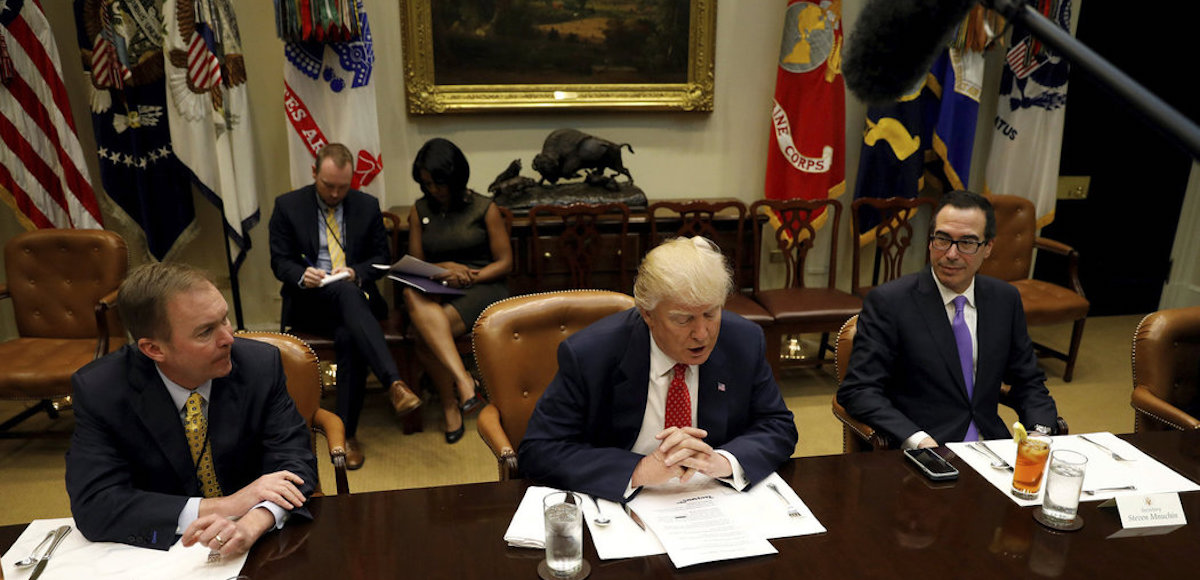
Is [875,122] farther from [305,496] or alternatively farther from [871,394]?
[305,496]

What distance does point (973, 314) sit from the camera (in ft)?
7.90

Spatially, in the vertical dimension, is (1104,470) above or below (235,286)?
above

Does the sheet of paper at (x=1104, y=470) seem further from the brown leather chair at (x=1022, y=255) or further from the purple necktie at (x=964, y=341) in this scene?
the brown leather chair at (x=1022, y=255)

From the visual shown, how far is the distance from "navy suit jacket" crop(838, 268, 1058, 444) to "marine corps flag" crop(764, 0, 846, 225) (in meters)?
2.50

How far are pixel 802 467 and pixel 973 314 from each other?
101 cm

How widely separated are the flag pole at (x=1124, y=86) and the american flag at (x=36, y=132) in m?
4.77

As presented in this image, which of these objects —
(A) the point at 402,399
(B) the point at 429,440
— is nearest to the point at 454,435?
(B) the point at 429,440

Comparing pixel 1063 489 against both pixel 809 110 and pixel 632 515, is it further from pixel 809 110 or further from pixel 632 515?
pixel 809 110

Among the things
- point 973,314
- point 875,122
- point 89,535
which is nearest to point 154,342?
point 89,535

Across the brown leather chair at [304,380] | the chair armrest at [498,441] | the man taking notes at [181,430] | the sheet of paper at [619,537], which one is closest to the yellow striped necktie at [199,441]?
the man taking notes at [181,430]

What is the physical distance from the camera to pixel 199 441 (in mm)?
1733

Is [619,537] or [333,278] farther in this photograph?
[333,278]

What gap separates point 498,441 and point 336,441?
0.45 m

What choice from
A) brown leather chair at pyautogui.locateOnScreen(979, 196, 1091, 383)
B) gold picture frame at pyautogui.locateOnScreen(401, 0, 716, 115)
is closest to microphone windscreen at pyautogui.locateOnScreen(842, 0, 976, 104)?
gold picture frame at pyautogui.locateOnScreen(401, 0, 716, 115)
